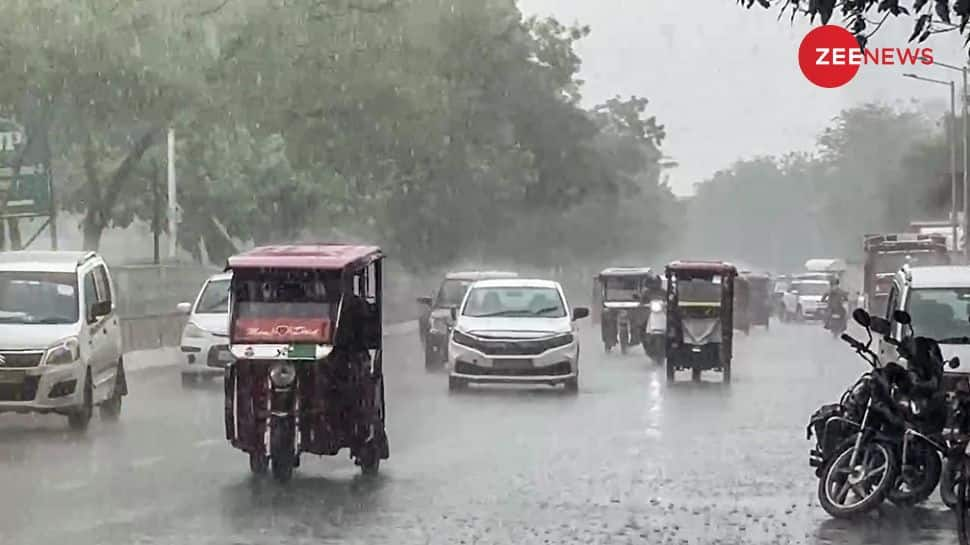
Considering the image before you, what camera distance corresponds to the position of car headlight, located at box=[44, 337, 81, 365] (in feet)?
68.1

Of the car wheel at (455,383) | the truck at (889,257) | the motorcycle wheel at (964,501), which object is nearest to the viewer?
the motorcycle wheel at (964,501)

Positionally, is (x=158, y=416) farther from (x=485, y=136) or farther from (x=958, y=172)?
(x=958, y=172)

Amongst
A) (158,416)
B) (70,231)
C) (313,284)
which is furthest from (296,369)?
(70,231)

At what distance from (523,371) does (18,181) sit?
715 inches

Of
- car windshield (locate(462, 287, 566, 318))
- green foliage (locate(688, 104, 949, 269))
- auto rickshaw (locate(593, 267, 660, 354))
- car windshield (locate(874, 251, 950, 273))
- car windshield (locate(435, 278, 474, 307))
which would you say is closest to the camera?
car windshield (locate(462, 287, 566, 318))

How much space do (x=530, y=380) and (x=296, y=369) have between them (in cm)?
1265

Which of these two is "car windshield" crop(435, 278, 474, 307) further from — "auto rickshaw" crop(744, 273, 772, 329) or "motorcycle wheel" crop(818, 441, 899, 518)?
"auto rickshaw" crop(744, 273, 772, 329)

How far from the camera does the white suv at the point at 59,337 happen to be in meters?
20.6

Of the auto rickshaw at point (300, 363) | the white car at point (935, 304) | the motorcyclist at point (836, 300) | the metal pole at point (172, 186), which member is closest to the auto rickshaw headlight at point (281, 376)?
the auto rickshaw at point (300, 363)

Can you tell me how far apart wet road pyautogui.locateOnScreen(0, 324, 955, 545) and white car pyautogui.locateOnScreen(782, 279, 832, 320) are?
49.1 metres

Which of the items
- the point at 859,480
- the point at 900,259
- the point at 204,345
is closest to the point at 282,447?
the point at 859,480

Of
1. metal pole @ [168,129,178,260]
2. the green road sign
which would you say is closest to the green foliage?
metal pole @ [168,129,178,260]

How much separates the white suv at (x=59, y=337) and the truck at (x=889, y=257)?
108 ft

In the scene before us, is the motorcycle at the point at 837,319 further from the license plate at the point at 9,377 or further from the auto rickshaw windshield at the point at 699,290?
the license plate at the point at 9,377
